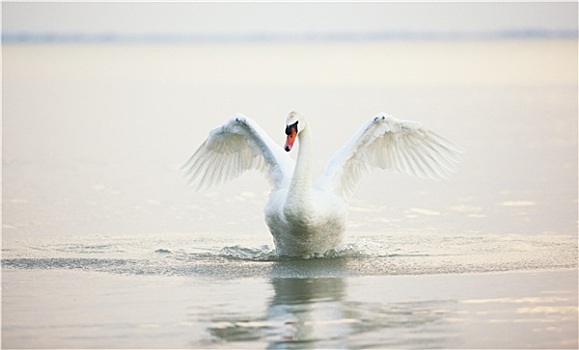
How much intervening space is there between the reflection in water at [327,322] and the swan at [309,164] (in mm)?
1229

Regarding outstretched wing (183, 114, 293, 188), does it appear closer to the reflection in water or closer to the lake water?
the lake water

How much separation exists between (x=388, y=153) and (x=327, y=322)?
4052mm

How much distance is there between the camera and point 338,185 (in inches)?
513

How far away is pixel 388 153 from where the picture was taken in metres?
13.4

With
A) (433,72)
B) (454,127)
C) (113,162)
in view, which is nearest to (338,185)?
(113,162)

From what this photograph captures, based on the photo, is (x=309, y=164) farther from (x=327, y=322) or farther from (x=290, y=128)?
(x=327, y=322)

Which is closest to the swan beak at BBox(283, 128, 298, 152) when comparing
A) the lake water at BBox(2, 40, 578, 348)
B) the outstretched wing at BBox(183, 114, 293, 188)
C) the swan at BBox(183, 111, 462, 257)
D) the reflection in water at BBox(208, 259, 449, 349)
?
the swan at BBox(183, 111, 462, 257)

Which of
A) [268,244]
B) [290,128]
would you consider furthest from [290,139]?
[268,244]

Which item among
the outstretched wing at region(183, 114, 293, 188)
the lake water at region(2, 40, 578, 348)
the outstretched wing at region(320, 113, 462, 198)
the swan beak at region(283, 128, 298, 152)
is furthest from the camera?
the outstretched wing at region(183, 114, 293, 188)

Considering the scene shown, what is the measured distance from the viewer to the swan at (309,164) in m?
12.2

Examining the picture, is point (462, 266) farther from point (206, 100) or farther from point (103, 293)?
Answer: point (206, 100)

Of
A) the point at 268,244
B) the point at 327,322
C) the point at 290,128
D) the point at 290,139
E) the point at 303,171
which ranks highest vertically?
the point at 290,128

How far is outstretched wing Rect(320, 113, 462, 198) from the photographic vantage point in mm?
12883

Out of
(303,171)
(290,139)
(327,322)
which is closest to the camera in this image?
(327,322)
